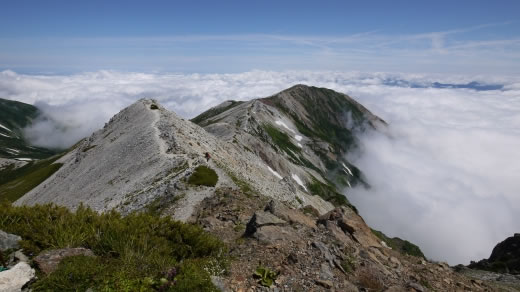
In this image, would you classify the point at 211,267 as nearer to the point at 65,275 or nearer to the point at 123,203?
the point at 65,275

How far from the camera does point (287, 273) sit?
38.1ft

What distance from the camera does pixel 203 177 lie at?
112 ft

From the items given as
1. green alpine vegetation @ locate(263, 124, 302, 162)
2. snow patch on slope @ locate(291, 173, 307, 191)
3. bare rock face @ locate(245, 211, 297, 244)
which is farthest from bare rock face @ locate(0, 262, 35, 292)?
green alpine vegetation @ locate(263, 124, 302, 162)

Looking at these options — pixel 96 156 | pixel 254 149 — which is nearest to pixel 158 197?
pixel 96 156

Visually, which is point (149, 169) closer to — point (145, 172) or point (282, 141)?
point (145, 172)

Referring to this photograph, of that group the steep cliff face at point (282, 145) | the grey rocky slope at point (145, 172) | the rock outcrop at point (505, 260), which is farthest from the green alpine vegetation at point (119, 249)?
the steep cliff face at point (282, 145)

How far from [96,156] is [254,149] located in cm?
5186

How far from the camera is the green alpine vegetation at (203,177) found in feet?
110

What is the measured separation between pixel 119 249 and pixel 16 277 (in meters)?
2.85

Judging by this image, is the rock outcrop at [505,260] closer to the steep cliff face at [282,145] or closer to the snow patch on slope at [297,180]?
the steep cliff face at [282,145]

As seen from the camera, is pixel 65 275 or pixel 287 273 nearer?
pixel 65 275

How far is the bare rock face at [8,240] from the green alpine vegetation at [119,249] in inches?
10.9

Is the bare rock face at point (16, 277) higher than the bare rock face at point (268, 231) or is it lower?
higher

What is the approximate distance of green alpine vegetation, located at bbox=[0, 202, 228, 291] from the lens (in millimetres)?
8969
